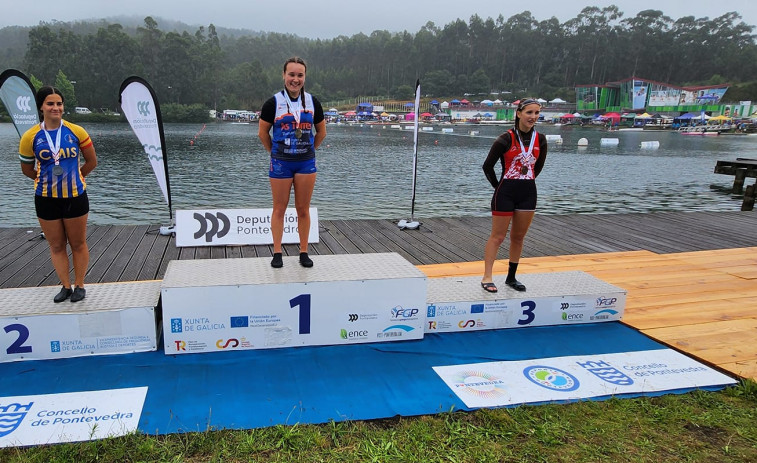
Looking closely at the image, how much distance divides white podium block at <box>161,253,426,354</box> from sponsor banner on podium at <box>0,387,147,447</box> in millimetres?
713

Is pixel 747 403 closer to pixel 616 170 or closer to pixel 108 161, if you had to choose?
pixel 616 170

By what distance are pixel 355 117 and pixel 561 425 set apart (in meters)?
111

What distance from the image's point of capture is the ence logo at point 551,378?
3482 millimetres

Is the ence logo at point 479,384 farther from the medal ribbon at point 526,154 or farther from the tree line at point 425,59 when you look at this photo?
the tree line at point 425,59

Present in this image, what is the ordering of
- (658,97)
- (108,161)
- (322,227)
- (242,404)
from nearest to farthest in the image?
(242,404) < (322,227) < (108,161) < (658,97)

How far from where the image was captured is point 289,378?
3492 mm

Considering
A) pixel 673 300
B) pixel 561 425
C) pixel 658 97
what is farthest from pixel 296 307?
pixel 658 97

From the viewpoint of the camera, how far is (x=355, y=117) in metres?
110

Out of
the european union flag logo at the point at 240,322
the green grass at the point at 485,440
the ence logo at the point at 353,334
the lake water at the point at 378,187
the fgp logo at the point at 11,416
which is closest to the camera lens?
the green grass at the point at 485,440

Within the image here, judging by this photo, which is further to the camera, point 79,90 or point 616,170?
point 79,90

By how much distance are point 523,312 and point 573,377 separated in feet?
3.40

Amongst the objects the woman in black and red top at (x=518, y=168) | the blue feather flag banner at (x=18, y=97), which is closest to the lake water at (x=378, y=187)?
the blue feather flag banner at (x=18, y=97)

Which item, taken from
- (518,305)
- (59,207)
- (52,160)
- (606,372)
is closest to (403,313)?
(518,305)

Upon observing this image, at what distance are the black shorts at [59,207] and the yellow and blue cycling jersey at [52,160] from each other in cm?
4
